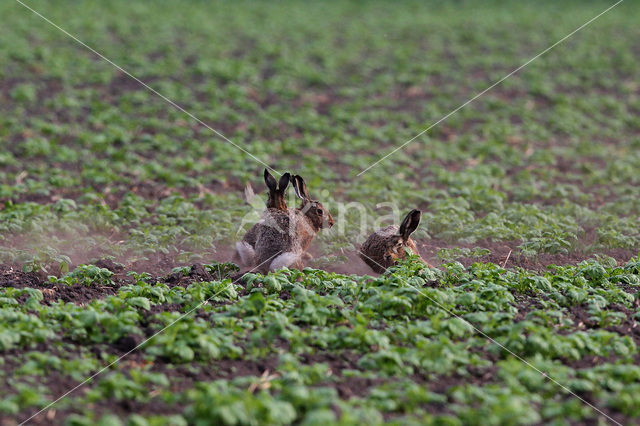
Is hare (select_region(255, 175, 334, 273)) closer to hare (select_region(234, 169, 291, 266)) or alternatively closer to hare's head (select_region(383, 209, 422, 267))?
hare (select_region(234, 169, 291, 266))

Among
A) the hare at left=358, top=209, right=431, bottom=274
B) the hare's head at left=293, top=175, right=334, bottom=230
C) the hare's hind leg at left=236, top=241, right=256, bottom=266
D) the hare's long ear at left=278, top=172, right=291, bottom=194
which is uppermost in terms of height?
the hare's long ear at left=278, top=172, right=291, bottom=194

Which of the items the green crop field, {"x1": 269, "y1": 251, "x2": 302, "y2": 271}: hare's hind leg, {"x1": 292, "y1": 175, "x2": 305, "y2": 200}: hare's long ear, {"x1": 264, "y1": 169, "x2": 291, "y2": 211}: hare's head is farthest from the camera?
{"x1": 292, "y1": 175, "x2": 305, "y2": 200}: hare's long ear

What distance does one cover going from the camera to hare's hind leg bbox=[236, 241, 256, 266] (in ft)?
23.4

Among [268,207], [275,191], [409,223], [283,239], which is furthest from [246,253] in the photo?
[409,223]

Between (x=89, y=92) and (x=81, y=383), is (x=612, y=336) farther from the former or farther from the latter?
(x=89, y=92)

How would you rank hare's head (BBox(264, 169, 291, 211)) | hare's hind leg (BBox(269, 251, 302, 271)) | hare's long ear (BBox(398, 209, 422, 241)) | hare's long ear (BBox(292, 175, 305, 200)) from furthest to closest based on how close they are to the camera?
hare's long ear (BBox(292, 175, 305, 200)), hare's head (BBox(264, 169, 291, 211)), hare's long ear (BBox(398, 209, 422, 241)), hare's hind leg (BBox(269, 251, 302, 271))

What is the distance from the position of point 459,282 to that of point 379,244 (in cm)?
87

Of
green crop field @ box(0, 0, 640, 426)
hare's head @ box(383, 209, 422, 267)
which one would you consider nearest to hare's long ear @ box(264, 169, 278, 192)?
green crop field @ box(0, 0, 640, 426)

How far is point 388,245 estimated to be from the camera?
7.16 metres

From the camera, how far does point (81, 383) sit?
197 inches

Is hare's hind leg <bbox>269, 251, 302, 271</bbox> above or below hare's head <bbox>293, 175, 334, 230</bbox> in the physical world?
below

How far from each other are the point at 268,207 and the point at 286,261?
0.64 metres

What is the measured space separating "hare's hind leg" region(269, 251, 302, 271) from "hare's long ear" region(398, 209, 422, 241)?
978 millimetres

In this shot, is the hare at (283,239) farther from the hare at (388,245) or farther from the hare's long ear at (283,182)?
the hare at (388,245)
